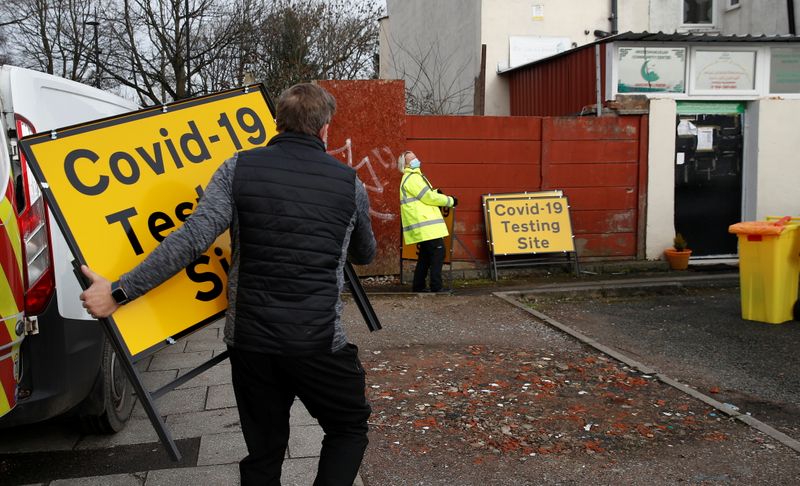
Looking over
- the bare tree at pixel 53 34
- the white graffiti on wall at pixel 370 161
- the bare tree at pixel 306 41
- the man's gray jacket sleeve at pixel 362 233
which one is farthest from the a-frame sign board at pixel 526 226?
the bare tree at pixel 53 34

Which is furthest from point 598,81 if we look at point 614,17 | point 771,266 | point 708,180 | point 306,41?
point 306,41

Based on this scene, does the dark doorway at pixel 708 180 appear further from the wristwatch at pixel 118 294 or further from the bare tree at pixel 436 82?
the wristwatch at pixel 118 294

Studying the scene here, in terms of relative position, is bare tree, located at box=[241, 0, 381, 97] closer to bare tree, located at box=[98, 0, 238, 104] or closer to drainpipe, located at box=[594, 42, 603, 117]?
bare tree, located at box=[98, 0, 238, 104]

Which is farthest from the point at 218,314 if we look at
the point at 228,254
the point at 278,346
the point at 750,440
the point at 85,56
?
the point at 85,56

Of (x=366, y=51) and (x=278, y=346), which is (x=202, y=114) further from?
(x=366, y=51)

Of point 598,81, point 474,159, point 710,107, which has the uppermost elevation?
point 598,81

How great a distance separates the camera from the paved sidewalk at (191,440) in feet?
12.8

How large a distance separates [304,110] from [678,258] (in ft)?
30.1

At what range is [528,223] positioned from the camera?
10453 mm

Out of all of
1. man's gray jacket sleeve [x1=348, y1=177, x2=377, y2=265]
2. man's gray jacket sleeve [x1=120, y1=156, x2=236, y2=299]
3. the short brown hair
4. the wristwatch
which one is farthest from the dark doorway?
the wristwatch

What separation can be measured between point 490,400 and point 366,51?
21.2 m

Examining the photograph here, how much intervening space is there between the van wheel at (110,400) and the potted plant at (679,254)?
838 cm

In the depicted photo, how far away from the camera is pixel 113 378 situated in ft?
14.4

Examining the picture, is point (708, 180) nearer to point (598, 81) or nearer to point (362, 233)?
point (598, 81)
